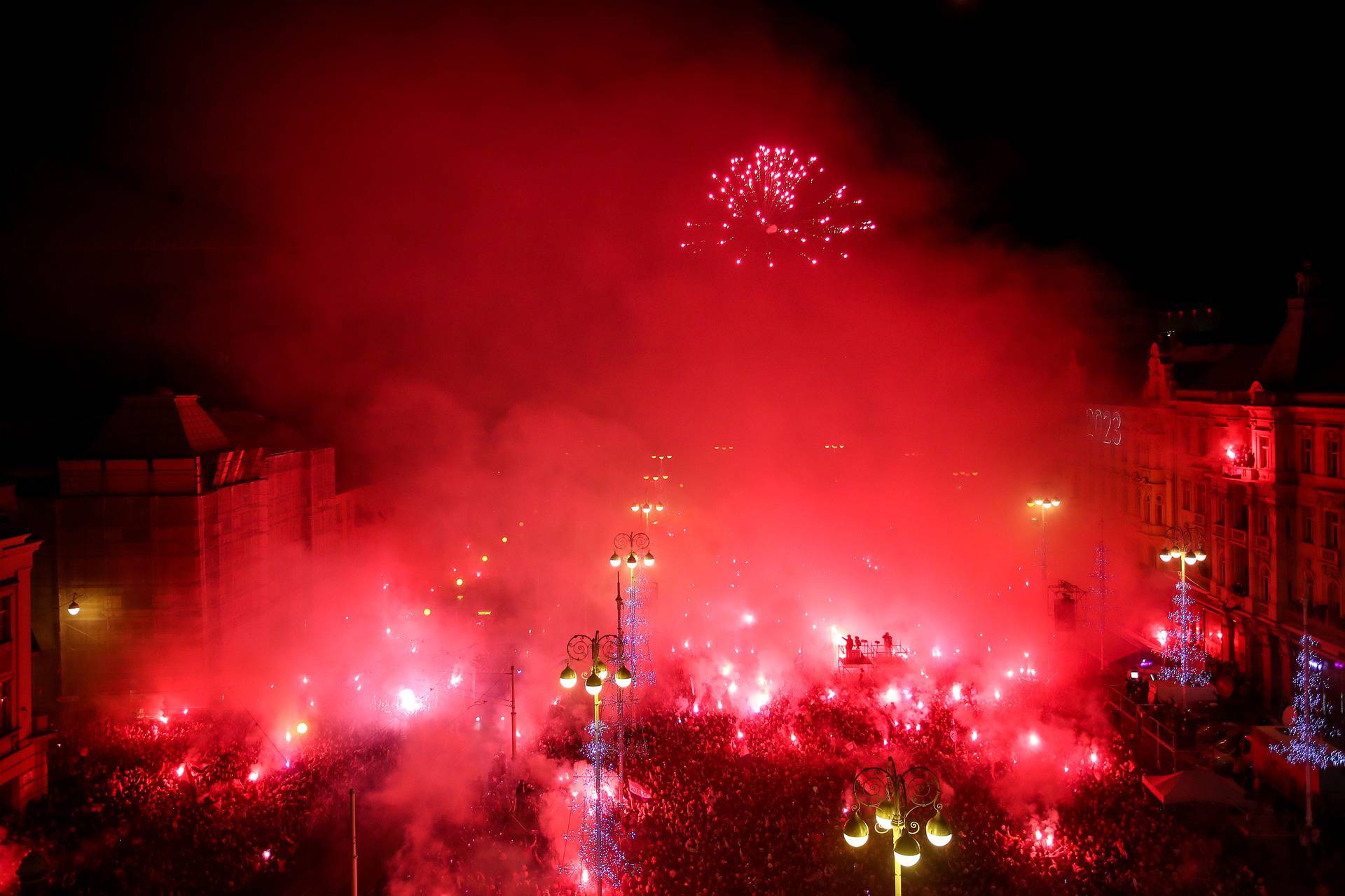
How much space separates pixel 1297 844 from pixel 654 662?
12.7 m

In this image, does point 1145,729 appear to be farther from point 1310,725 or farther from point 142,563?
point 142,563

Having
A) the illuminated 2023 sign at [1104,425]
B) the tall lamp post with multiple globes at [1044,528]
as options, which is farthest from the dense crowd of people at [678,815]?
the illuminated 2023 sign at [1104,425]

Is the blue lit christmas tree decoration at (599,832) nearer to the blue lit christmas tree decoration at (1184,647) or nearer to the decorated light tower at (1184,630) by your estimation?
the decorated light tower at (1184,630)

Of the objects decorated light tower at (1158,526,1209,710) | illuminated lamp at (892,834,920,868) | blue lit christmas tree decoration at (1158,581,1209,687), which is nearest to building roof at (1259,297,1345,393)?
decorated light tower at (1158,526,1209,710)

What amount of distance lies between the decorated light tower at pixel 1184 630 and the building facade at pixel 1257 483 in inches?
11.4

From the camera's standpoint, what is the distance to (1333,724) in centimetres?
1603

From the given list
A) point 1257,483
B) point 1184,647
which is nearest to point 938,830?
point 1184,647

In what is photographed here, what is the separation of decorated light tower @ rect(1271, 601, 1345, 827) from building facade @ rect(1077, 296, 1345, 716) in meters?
0.31

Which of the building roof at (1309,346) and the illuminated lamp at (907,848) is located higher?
the building roof at (1309,346)

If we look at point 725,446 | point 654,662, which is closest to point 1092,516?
point 725,446

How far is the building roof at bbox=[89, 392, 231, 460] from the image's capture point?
1791cm

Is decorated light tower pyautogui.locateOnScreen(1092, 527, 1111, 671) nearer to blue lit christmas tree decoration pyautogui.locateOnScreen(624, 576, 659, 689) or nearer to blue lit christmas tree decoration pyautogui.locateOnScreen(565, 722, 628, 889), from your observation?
blue lit christmas tree decoration pyautogui.locateOnScreen(624, 576, 659, 689)

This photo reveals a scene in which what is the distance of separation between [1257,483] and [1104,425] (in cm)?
727

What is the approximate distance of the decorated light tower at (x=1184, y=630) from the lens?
16.8 m
